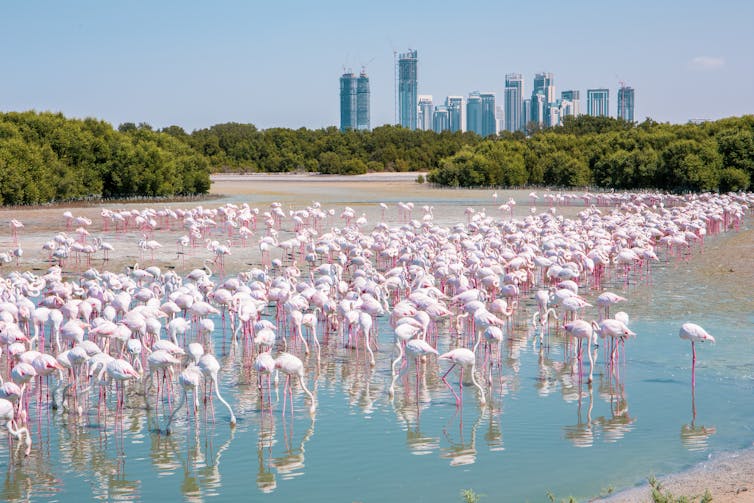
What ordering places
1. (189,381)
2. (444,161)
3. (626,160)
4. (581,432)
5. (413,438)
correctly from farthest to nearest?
(444,161), (626,160), (581,432), (413,438), (189,381)

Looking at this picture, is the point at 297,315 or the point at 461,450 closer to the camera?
the point at 461,450

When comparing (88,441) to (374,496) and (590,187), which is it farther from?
(590,187)

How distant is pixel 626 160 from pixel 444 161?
15214 mm

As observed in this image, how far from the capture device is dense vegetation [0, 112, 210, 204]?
40812 mm

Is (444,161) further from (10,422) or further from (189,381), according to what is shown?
(10,422)

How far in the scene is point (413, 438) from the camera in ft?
33.0

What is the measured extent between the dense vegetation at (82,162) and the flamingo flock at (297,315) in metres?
16.4

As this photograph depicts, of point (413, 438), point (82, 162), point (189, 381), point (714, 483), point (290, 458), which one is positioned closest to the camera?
point (714, 483)

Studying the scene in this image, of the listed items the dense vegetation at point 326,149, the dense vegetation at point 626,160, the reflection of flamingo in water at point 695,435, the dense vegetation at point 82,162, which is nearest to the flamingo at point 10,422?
the reflection of flamingo in water at point 695,435

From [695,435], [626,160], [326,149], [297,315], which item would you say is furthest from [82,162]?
[326,149]

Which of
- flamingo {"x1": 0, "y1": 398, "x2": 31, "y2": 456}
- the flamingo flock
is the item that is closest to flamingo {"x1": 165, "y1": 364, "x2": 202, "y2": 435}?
the flamingo flock

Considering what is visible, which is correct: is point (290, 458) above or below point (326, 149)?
below

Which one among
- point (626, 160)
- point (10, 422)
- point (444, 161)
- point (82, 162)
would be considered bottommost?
point (10, 422)

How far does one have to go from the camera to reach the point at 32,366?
9.91m
